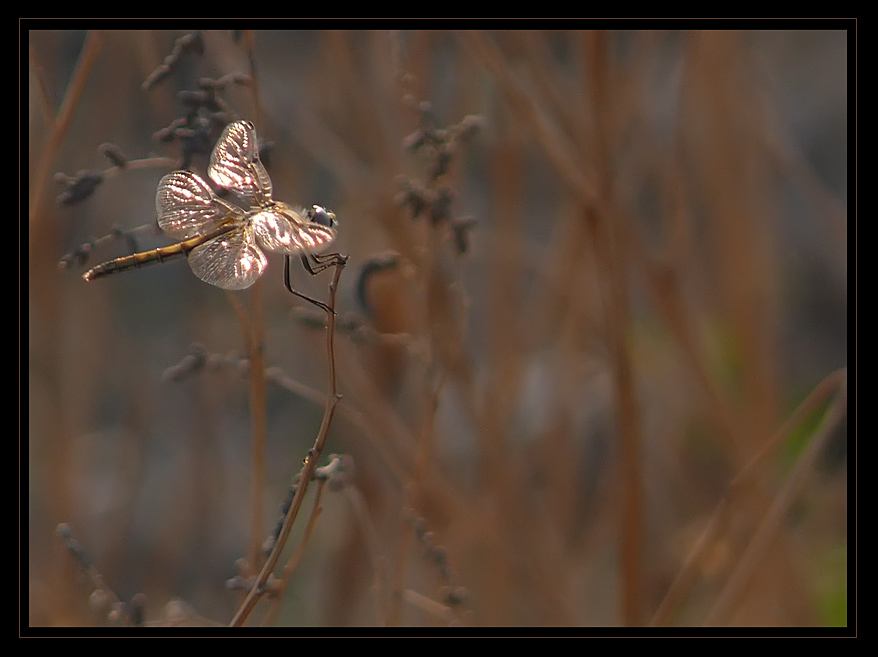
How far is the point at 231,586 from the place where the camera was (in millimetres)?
802

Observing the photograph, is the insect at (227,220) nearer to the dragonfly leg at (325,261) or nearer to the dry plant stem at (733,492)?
the dragonfly leg at (325,261)

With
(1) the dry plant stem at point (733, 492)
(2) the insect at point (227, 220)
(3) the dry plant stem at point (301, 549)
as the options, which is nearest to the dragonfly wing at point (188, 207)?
(2) the insect at point (227, 220)

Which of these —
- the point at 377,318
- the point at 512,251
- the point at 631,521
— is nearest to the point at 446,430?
the point at 512,251

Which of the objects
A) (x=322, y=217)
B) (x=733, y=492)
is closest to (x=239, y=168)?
(x=322, y=217)

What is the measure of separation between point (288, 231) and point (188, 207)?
0.54ft

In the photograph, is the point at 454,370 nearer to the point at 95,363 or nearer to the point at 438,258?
the point at 438,258

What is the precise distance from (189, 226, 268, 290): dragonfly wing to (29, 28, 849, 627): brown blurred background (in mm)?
91

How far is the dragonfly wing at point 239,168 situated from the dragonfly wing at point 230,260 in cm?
5

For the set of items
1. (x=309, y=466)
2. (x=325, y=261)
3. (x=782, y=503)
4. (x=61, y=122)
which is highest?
(x=61, y=122)

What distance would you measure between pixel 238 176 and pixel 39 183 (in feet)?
0.86

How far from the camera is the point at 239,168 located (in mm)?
780

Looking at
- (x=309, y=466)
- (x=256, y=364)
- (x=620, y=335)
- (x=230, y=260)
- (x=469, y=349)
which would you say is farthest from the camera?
(x=469, y=349)

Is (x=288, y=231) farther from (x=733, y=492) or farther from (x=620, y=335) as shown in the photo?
(x=733, y=492)
